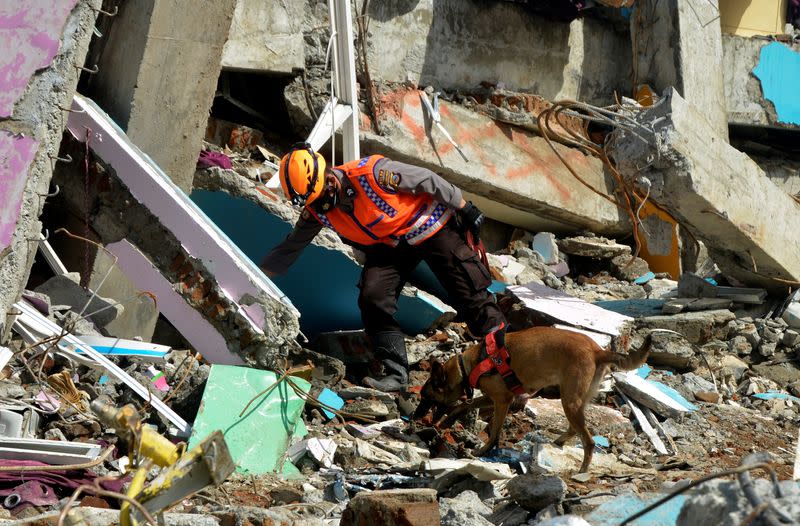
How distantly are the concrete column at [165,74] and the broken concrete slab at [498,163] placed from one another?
2590 mm

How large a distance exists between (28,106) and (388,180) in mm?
2205

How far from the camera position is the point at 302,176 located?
6.14 m

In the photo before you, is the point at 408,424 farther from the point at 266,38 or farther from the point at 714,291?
the point at 266,38

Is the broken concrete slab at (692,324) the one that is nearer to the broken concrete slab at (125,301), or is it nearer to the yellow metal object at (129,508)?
the broken concrete slab at (125,301)

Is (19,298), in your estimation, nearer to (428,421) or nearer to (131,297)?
(131,297)

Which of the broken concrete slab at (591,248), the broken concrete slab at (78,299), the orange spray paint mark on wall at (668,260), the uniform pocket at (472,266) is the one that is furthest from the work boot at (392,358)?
the orange spray paint mark on wall at (668,260)

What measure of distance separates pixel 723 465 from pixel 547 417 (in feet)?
3.84

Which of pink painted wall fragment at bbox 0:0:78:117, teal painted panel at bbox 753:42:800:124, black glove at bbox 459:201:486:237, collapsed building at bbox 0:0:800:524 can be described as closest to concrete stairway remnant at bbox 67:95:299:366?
collapsed building at bbox 0:0:800:524

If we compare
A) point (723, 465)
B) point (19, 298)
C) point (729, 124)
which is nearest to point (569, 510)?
point (723, 465)

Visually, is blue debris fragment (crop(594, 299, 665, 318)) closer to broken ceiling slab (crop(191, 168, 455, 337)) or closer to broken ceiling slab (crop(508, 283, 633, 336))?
broken ceiling slab (crop(508, 283, 633, 336))

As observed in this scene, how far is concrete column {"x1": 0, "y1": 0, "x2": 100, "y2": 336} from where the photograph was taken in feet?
17.1

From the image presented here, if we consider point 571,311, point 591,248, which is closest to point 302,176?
point 571,311

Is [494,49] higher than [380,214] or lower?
higher

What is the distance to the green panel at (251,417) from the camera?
5.09 metres
